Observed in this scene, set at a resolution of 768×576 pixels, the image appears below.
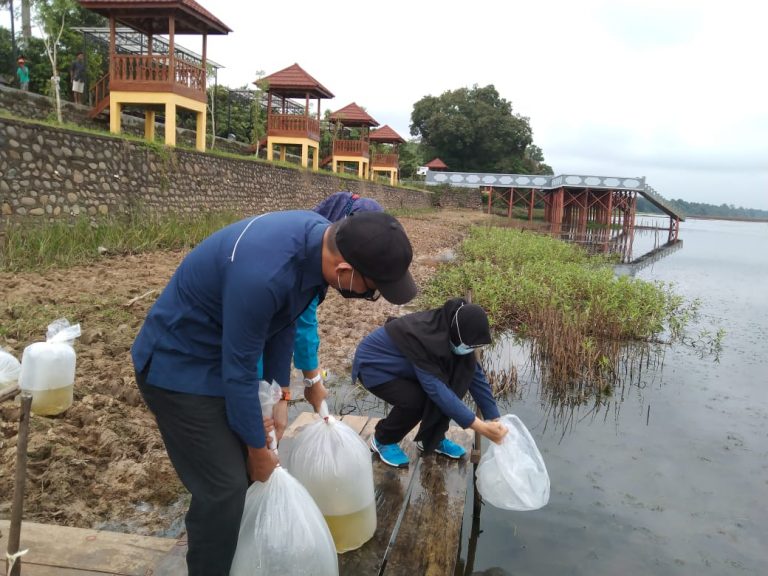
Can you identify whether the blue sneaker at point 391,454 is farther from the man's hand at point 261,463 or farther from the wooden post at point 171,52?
the wooden post at point 171,52

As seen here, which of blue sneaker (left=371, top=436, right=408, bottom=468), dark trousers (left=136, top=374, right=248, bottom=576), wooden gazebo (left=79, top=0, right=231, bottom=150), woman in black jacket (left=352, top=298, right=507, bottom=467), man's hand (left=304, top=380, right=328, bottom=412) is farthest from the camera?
wooden gazebo (left=79, top=0, right=231, bottom=150)

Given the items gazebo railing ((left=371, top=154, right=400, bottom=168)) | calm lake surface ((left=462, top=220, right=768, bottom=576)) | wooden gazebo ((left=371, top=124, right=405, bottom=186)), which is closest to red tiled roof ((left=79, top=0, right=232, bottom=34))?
calm lake surface ((left=462, top=220, right=768, bottom=576))

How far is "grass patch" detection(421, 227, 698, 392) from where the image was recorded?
575 cm

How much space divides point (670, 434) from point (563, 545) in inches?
81.3

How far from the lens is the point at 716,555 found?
3170 mm

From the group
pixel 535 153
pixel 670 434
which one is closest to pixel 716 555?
pixel 670 434

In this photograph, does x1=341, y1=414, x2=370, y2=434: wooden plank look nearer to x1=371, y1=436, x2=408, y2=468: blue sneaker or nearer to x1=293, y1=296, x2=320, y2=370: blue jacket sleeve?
x1=371, y1=436, x2=408, y2=468: blue sneaker

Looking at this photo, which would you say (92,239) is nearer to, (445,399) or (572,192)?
(445,399)

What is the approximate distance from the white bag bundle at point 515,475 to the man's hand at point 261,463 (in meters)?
1.23

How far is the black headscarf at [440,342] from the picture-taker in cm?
269

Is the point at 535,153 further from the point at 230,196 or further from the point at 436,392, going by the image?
the point at 436,392

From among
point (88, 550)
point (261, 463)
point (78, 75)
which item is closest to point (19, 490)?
point (88, 550)

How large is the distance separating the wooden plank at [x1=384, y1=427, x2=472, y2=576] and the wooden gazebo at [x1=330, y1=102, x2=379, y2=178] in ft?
70.7

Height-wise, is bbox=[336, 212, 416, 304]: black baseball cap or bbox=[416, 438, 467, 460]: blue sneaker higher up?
bbox=[336, 212, 416, 304]: black baseball cap
